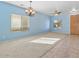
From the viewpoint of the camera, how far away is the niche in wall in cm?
848

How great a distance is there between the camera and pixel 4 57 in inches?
159

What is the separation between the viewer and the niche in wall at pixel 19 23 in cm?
848

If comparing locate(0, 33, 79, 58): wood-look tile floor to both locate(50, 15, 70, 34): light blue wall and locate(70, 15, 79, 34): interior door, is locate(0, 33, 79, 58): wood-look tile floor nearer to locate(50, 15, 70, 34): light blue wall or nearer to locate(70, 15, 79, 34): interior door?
locate(70, 15, 79, 34): interior door

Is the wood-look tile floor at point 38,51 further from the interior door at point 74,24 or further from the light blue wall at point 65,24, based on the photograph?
the light blue wall at point 65,24

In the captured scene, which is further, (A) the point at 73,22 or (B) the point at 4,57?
(A) the point at 73,22

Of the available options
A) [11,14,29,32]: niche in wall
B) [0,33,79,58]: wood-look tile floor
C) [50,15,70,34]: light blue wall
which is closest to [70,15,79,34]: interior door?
[50,15,70,34]: light blue wall

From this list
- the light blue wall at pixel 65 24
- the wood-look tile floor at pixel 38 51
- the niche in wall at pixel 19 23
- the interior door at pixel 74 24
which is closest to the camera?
the wood-look tile floor at pixel 38 51

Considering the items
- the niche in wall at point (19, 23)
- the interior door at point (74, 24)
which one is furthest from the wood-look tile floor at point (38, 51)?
the interior door at point (74, 24)

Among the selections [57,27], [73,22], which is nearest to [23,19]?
[73,22]

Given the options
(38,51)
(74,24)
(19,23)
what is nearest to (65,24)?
(74,24)

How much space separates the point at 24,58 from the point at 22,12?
5986mm

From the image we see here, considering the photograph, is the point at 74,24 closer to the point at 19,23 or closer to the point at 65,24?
the point at 65,24

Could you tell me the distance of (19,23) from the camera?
30.0ft

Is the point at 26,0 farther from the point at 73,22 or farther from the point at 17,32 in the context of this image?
the point at 73,22
